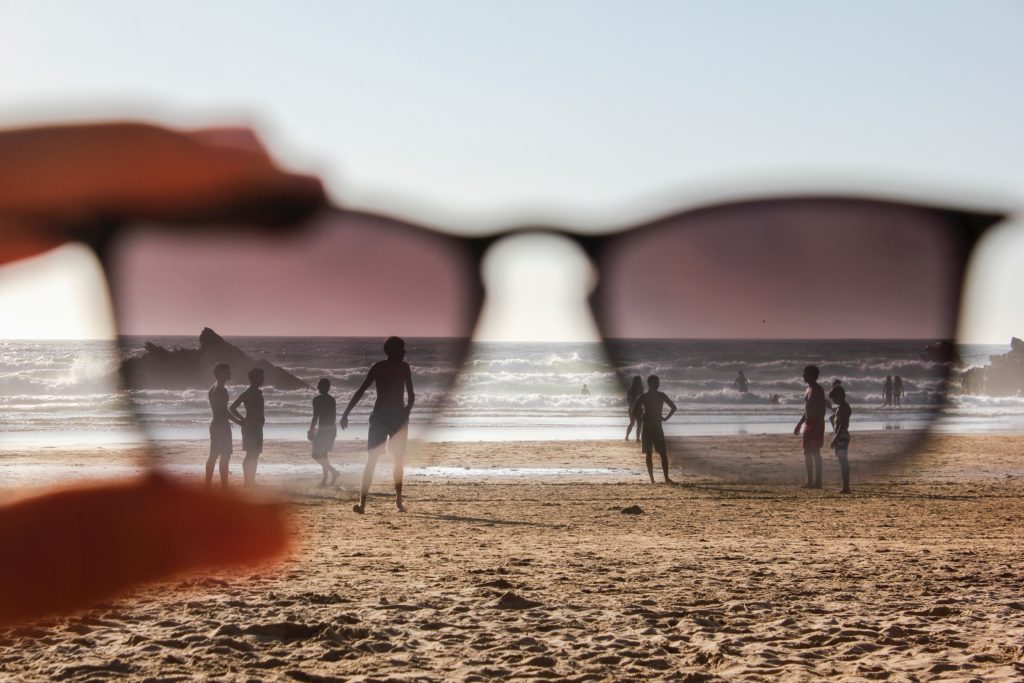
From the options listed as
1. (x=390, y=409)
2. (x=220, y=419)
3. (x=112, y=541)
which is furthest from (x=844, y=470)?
(x=112, y=541)

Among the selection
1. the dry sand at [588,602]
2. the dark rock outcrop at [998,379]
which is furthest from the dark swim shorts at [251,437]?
the dark rock outcrop at [998,379]

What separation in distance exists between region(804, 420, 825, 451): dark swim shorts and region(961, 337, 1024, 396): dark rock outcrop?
32.3m

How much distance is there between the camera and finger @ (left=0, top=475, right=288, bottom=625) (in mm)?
4801

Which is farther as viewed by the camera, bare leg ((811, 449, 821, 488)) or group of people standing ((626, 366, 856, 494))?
bare leg ((811, 449, 821, 488))

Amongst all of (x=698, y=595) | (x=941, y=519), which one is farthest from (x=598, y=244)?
(x=698, y=595)

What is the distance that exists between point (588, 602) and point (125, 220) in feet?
15.1

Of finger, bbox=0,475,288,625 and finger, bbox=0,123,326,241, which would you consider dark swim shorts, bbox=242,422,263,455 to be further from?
finger, bbox=0,123,326,241

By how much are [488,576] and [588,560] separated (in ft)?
2.53

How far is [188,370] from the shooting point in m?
37.2

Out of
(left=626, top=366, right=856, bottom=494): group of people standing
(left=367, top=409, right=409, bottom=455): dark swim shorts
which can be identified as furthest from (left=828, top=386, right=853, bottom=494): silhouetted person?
(left=367, top=409, right=409, bottom=455): dark swim shorts

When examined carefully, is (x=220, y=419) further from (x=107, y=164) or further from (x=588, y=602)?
(x=107, y=164)

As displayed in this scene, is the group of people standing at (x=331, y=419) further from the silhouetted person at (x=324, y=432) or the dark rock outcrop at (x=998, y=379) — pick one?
the dark rock outcrop at (x=998, y=379)

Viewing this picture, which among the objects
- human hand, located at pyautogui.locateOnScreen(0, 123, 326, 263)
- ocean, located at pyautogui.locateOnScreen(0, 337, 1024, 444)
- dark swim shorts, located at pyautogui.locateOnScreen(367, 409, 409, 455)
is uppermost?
human hand, located at pyautogui.locateOnScreen(0, 123, 326, 263)

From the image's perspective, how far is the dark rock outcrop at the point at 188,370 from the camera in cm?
3419
